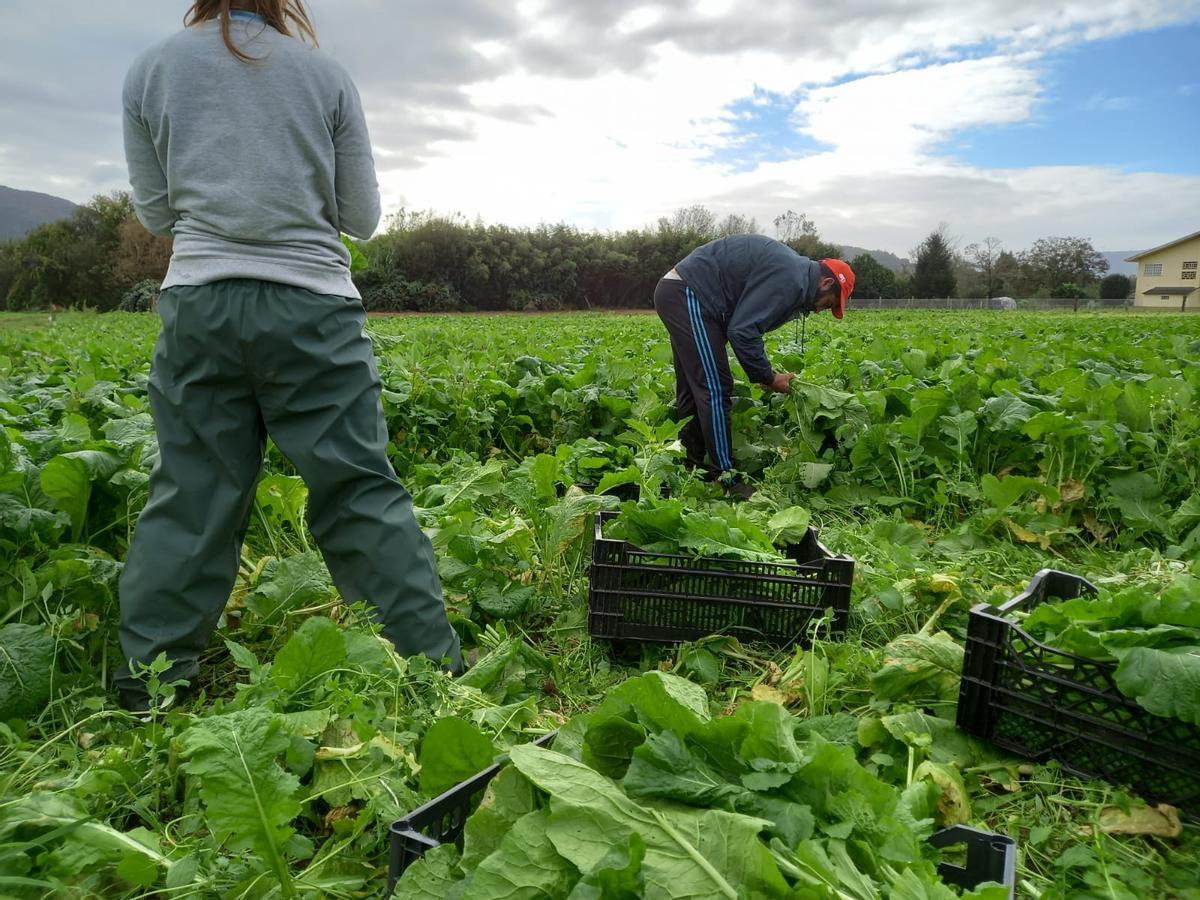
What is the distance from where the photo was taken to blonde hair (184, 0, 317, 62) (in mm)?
2248

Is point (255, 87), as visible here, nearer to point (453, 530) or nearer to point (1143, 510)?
point (453, 530)

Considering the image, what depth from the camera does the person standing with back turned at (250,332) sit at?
225cm

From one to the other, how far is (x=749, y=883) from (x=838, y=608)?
5.67ft

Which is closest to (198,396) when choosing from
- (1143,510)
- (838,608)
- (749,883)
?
(749,883)

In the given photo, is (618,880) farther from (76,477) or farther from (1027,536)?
(1027,536)

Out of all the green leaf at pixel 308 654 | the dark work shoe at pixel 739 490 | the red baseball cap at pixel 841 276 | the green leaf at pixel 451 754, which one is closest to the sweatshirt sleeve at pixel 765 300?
the red baseball cap at pixel 841 276

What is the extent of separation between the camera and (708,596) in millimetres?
2830

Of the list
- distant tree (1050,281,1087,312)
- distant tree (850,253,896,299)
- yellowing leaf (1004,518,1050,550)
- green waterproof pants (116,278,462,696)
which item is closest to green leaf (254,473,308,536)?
green waterproof pants (116,278,462,696)

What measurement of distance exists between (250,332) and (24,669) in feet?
3.67

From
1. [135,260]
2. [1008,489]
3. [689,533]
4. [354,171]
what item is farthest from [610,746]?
[135,260]

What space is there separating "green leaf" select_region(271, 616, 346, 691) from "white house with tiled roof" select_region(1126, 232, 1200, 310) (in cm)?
8007

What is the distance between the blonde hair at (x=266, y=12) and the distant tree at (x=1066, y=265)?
279 ft

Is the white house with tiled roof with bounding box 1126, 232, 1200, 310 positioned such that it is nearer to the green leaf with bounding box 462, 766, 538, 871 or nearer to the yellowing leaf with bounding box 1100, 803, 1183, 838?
the yellowing leaf with bounding box 1100, 803, 1183, 838

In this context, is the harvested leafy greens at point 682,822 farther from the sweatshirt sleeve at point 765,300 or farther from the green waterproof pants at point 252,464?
the sweatshirt sleeve at point 765,300
